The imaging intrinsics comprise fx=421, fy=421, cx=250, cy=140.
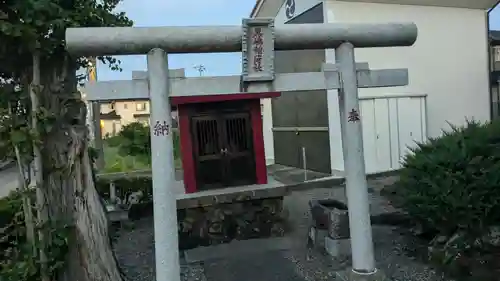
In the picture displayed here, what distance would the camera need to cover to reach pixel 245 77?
4297mm

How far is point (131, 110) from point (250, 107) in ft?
88.7

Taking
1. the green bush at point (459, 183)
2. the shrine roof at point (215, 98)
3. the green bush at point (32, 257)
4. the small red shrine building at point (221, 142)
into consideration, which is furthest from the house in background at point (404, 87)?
the green bush at point (32, 257)

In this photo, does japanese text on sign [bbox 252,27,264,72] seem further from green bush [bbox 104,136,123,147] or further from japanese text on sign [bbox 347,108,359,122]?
green bush [bbox 104,136,123,147]

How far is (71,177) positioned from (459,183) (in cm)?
433

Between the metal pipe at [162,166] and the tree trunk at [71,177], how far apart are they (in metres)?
0.69

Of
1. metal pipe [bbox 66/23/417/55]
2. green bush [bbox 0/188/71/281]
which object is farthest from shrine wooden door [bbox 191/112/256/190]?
green bush [bbox 0/188/71/281]

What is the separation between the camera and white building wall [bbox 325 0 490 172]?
11.3 meters

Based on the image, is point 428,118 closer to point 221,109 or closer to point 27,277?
point 221,109

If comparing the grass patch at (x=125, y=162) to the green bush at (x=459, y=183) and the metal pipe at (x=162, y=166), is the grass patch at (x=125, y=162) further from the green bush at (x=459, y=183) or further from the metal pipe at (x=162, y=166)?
the metal pipe at (x=162, y=166)

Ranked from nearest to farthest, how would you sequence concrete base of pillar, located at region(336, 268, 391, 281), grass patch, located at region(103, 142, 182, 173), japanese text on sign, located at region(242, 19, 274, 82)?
japanese text on sign, located at region(242, 19, 274, 82) → concrete base of pillar, located at region(336, 268, 391, 281) → grass patch, located at region(103, 142, 182, 173)

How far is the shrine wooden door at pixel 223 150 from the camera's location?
6.99 m

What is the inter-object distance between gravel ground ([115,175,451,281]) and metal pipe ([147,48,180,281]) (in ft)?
4.36

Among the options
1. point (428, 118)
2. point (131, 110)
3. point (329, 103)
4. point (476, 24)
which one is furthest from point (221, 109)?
point (131, 110)

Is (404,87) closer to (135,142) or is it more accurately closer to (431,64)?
(431,64)
